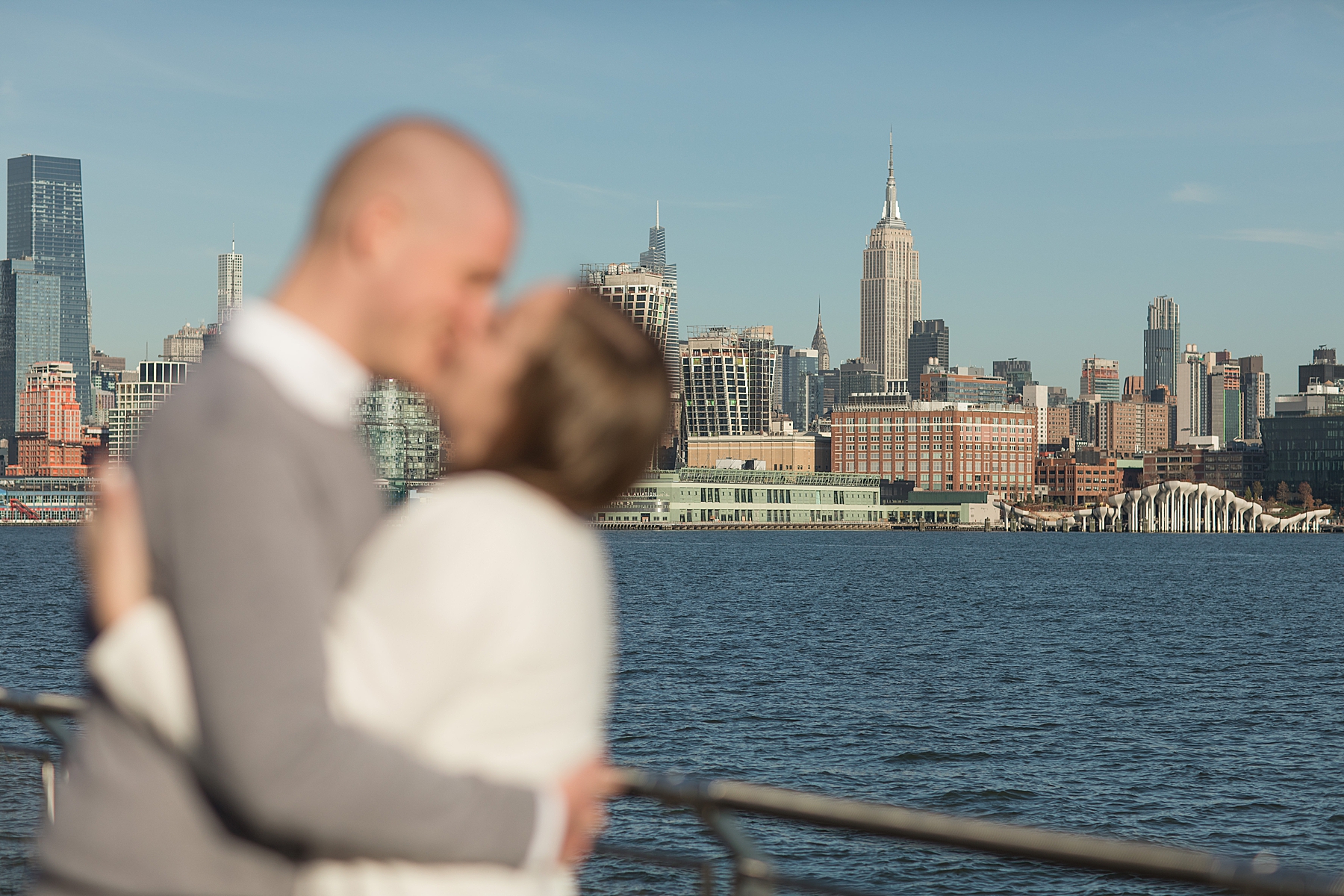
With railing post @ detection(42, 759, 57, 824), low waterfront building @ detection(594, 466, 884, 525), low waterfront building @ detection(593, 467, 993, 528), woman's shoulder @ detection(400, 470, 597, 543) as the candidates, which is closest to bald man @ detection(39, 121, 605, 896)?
Result: woman's shoulder @ detection(400, 470, 597, 543)

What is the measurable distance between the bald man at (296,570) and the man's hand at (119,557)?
5cm

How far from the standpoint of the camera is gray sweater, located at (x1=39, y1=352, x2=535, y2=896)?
146 centimetres

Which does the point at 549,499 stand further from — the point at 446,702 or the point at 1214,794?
the point at 1214,794

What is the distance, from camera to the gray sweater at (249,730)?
1.46m

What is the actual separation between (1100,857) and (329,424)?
4.92 feet

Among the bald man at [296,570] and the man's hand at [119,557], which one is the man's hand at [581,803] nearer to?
the bald man at [296,570]

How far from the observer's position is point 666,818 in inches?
872

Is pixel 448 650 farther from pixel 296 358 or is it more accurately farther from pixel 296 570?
pixel 296 358

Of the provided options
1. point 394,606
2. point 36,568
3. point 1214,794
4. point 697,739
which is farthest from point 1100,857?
point 36,568

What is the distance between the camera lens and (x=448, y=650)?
5.16ft

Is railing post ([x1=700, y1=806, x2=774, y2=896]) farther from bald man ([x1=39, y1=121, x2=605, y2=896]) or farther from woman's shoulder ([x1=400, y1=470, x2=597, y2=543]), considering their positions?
woman's shoulder ([x1=400, y1=470, x2=597, y2=543])

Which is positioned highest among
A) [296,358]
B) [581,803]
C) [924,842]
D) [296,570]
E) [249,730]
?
[296,358]

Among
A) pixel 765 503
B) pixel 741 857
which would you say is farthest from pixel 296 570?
pixel 765 503

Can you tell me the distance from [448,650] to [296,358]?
40cm
